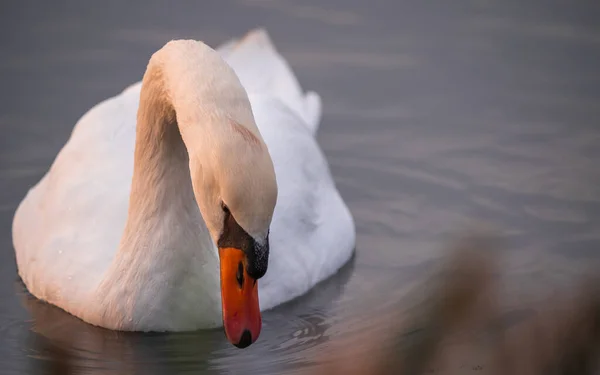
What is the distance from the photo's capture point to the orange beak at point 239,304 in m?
4.22

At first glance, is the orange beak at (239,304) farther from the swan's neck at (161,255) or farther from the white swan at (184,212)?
the swan's neck at (161,255)

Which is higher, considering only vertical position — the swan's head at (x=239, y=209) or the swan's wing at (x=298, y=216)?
the swan's head at (x=239, y=209)

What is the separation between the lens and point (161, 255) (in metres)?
5.47

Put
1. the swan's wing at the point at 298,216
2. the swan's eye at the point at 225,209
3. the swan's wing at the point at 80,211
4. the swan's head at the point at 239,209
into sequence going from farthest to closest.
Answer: the swan's wing at the point at 298,216
the swan's wing at the point at 80,211
the swan's eye at the point at 225,209
the swan's head at the point at 239,209

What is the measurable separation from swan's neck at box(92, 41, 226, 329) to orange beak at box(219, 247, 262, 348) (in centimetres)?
116

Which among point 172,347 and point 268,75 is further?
point 268,75

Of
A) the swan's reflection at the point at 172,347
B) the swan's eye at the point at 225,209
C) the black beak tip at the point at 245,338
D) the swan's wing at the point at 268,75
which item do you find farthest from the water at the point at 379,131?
the swan's eye at the point at 225,209

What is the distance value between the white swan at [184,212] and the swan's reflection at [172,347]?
3.6 inches

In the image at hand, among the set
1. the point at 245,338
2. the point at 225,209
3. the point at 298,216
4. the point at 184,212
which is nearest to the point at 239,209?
the point at 225,209

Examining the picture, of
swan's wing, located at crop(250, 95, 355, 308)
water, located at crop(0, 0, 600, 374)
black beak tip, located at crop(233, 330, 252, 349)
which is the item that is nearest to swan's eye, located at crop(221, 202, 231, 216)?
black beak tip, located at crop(233, 330, 252, 349)

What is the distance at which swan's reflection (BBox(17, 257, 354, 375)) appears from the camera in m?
5.48

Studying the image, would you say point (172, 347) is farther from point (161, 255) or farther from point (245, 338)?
point (245, 338)

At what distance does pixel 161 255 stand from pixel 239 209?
63.4 inches

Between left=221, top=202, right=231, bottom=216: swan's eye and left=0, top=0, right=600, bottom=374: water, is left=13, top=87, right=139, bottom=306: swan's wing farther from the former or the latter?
left=221, top=202, right=231, bottom=216: swan's eye
